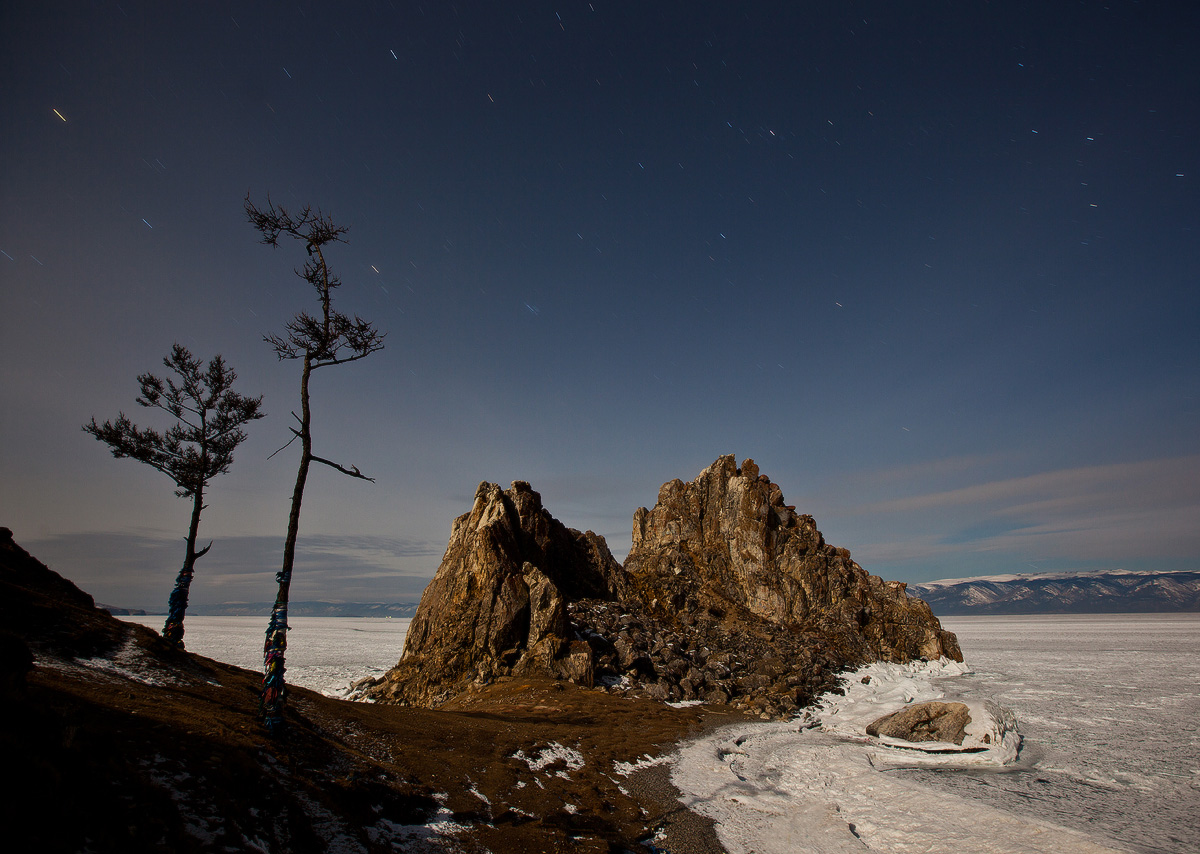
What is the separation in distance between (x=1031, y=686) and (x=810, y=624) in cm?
1666

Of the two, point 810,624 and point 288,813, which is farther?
point 810,624

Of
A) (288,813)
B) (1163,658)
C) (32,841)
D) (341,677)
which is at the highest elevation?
(32,841)

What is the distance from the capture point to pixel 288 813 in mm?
8547

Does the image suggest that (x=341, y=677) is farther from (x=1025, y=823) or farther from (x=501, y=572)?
(x=1025, y=823)

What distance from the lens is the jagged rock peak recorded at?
161 feet

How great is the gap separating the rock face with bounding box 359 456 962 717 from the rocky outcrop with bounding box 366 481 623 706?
87 mm

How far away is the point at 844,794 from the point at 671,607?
3265 centimetres

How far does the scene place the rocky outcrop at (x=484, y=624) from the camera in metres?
29.7

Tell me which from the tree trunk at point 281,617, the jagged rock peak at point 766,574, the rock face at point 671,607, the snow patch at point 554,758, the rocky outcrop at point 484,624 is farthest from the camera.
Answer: the jagged rock peak at point 766,574

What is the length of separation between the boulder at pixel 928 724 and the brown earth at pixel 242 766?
1161 centimetres

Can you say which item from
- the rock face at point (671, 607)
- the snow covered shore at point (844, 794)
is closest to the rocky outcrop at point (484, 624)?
the rock face at point (671, 607)

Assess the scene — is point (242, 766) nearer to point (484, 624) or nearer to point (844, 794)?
point (844, 794)

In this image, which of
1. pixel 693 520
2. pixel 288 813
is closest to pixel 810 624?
pixel 693 520

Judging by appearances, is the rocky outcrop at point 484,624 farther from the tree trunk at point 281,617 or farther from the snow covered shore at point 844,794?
the tree trunk at point 281,617
